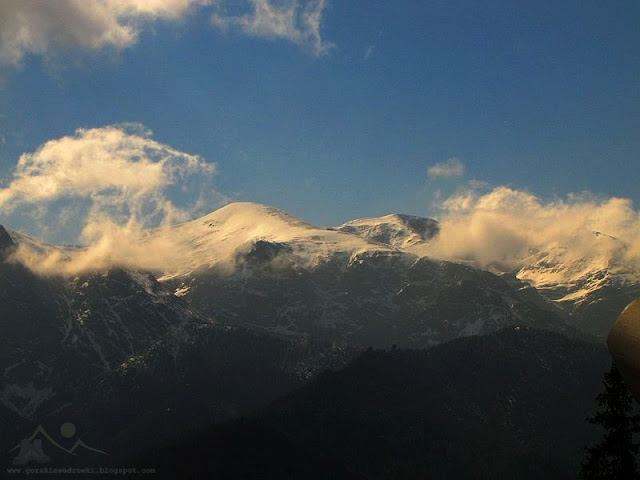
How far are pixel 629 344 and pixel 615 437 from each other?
2004cm

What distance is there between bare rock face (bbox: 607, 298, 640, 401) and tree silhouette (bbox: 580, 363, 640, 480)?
56.3 ft

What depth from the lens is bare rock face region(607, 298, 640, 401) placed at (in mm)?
35406

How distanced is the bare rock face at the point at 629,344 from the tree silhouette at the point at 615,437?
17.2 meters

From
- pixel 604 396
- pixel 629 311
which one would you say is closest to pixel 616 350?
pixel 629 311

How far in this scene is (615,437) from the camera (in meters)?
52.8

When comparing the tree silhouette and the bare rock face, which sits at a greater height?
the bare rock face

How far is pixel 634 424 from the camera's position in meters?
52.8

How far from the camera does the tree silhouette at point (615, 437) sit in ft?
172

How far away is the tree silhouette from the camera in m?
52.4

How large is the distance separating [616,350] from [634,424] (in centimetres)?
1965

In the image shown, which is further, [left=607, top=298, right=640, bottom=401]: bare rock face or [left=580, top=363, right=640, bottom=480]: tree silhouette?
[left=580, top=363, right=640, bottom=480]: tree silhouette

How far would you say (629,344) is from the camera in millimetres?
35594

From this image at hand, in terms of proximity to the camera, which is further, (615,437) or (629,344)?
(615,437)

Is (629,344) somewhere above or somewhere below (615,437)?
above
